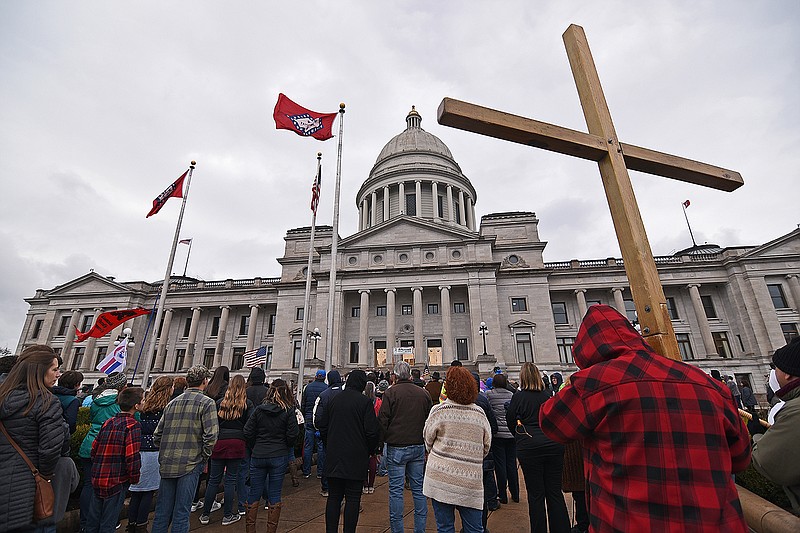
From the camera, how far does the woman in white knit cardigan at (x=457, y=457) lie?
4145 millimetres

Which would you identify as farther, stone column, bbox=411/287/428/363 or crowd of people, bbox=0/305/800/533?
stone column, bbox=411/287/428/363

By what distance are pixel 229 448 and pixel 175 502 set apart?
1.19m

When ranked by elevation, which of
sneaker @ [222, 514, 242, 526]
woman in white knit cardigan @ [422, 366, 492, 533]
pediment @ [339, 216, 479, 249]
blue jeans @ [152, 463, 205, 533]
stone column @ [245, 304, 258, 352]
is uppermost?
pediment @ [339, 216, 479, 249]

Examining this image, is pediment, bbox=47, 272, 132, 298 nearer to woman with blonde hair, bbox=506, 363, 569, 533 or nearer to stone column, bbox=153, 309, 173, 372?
stone column, bbox=153, 309, 173, 372

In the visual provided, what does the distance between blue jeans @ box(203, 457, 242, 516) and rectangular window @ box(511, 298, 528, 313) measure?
102ft

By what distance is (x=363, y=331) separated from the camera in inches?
1342

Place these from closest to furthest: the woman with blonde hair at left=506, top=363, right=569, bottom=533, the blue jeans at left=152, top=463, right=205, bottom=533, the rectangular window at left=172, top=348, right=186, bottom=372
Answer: the woman with blonde hair at left=506, top=363, right=569, bottom=533
the blue jeans at left=152, top=463, right=205, bottom=533
the rectangular window at left=172, top=348, right=186, bottom=372

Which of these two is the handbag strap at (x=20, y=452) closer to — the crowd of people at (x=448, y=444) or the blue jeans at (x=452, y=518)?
the crowd of people at (x=448, y=444)

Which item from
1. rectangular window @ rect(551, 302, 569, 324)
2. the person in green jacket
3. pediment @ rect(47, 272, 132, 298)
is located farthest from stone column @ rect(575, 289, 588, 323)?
pediment @ rect(47, 272, 132, 298)

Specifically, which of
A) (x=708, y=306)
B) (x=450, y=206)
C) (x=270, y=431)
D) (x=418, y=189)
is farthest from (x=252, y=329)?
(x=708, y=306)

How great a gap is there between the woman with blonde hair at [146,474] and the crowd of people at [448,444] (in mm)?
20

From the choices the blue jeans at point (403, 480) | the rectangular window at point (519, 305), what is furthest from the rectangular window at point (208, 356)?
the blue jeans at point (403, 480)

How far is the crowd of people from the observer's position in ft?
6.66

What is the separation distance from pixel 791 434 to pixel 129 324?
50357mm
